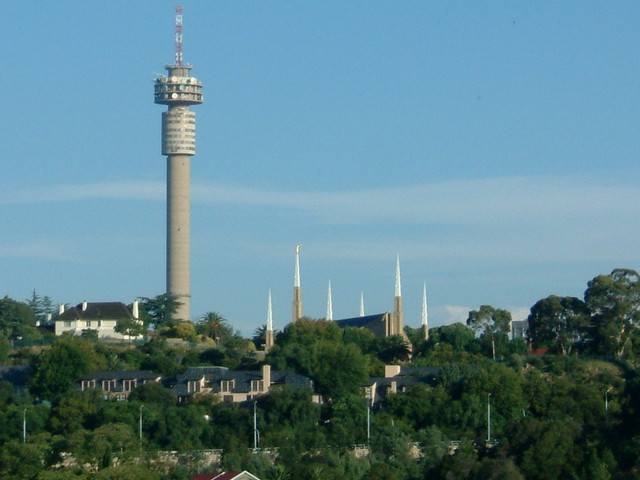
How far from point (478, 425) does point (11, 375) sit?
26992 mm

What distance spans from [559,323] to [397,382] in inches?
628

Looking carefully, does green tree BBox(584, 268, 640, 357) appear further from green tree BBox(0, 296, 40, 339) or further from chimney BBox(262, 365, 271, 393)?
green tree BBox(0, 296, 40, 339)

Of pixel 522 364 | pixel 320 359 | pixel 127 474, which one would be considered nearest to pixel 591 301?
pixel 522 364

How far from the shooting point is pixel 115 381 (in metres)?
92.3

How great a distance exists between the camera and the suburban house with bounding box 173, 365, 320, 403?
9062 cm

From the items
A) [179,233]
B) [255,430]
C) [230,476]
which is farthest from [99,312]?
[230,476]

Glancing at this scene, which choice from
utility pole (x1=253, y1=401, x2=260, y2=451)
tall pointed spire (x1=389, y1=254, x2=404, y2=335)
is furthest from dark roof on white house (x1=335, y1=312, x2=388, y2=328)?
utility pole (x1=253, y1=401, x2=260, y2=451)

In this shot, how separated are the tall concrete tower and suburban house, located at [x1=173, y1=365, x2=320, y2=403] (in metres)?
46.8

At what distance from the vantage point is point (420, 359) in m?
103

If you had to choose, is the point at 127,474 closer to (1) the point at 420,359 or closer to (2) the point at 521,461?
(2) the point at 521,461

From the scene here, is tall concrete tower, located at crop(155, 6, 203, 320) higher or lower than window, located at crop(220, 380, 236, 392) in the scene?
higher

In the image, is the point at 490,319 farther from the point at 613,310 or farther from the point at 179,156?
the point at 179,156

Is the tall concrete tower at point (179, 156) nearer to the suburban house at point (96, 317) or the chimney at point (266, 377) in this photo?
the suburban house at point (96, 317)

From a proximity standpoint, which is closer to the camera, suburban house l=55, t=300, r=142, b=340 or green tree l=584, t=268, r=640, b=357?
green tree l=584, t=268, r=640, b=357
